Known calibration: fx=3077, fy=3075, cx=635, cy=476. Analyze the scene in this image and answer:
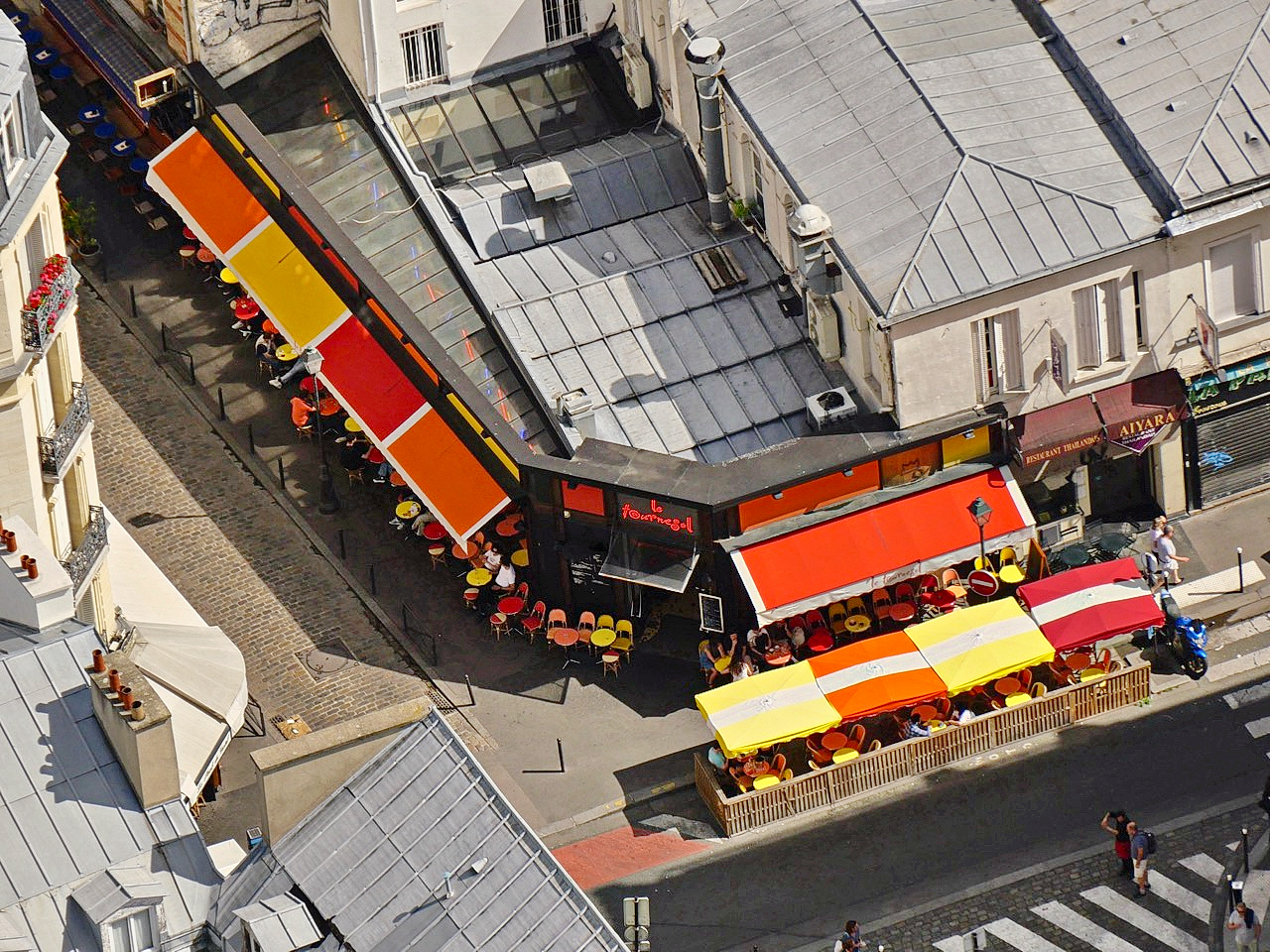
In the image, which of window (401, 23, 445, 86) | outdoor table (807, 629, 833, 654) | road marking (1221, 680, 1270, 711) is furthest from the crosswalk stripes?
window (401, 23, 445, 86)

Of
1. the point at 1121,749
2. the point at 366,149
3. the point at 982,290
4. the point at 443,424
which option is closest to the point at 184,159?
the point at 366,149

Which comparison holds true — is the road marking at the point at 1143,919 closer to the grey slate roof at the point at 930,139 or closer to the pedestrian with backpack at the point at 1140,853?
the pedestrian with backpack at the point at 1140,853

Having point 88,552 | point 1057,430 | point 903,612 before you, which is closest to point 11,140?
point 88,552

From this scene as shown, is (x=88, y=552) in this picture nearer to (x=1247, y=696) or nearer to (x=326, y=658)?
(x=326, y=658)

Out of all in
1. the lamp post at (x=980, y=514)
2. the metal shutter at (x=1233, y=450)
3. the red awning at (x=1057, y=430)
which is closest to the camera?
the lamp post at (x=980, y=514)

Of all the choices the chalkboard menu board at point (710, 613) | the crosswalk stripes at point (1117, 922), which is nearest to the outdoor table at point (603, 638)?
the chalkboard menu board at point (710, 613)

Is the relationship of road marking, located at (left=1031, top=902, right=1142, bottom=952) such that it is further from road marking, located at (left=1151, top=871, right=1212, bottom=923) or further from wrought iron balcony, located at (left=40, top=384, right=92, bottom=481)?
wrought iron balcony, located at (left=40, top=384, right=92, bottom=481)
